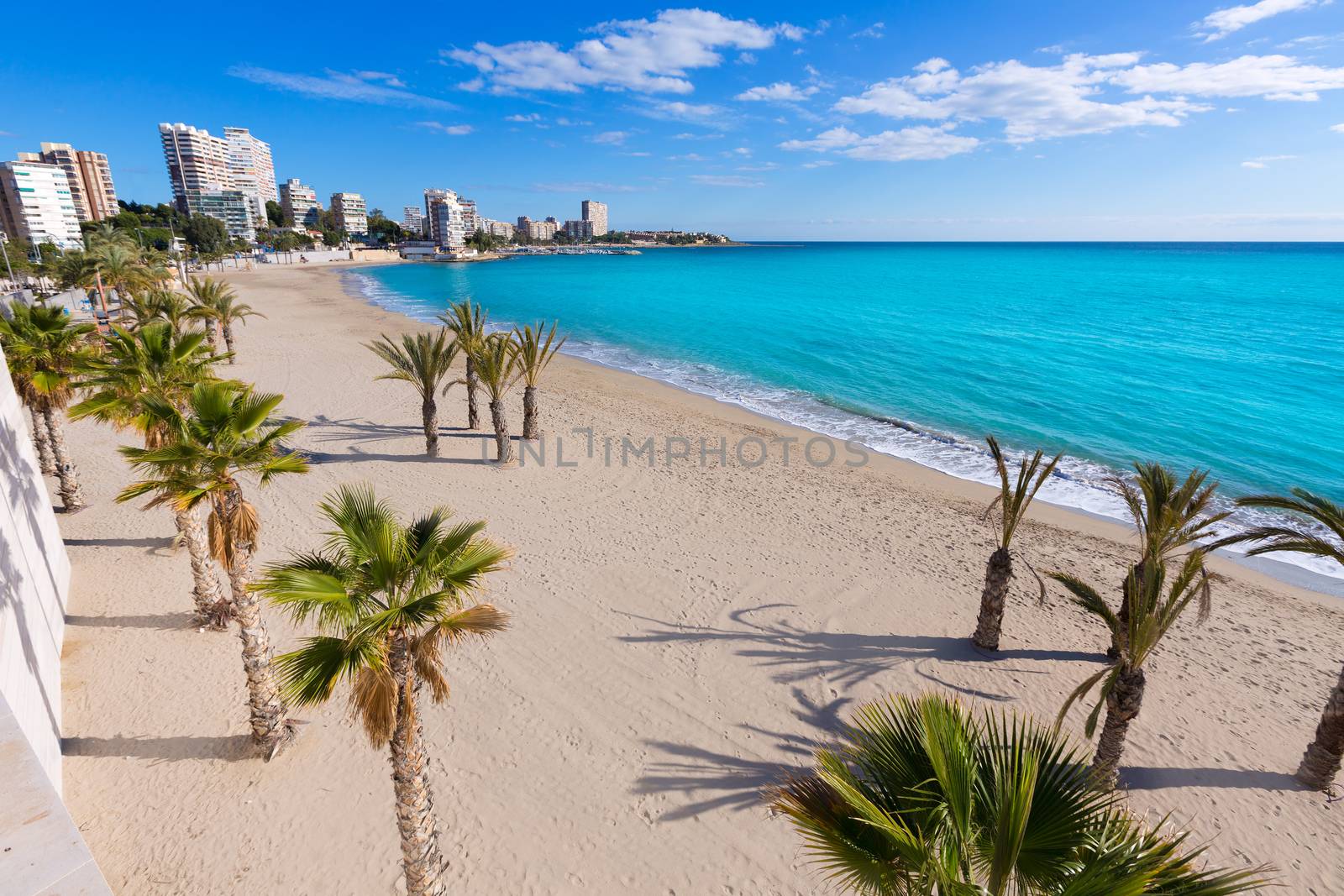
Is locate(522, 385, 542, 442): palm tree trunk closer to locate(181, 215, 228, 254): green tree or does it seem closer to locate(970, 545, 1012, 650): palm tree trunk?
locate(970, 545, 1012, 650): palm tree trunk

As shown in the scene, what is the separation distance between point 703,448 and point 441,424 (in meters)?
8.64

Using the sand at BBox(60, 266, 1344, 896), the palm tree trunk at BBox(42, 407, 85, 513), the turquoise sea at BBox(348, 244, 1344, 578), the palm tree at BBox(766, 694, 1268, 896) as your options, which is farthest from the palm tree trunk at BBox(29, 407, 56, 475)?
the turquoise sea at BBox(348, 244, 1344, 578)

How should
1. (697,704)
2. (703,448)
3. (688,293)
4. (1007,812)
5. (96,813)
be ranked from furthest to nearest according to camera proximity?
(688,293)
(703,448)
(697,704)
(96,813)
(1007,812)

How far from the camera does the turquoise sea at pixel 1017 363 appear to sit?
1978cm

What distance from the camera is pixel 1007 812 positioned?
2.86 meters

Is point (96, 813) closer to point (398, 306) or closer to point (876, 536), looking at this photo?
point (876, 536)

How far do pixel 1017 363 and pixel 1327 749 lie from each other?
96.9 ft

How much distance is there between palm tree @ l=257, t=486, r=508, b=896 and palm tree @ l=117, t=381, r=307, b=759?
7.26ft

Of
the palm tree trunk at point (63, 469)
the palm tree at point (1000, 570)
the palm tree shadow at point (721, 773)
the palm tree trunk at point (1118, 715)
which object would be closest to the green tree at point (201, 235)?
the palm tree trunk at point (63, 469)

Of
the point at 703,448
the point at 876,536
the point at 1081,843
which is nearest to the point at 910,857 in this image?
the point at 1081,843

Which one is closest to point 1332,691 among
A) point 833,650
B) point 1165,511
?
point 1165,511

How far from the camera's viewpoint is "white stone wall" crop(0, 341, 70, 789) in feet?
19.8

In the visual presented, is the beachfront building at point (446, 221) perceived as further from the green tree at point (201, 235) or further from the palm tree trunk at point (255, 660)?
the palm tree trunk at point (255, 660)

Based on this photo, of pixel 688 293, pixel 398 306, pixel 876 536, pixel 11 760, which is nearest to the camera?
pixel 11 760
